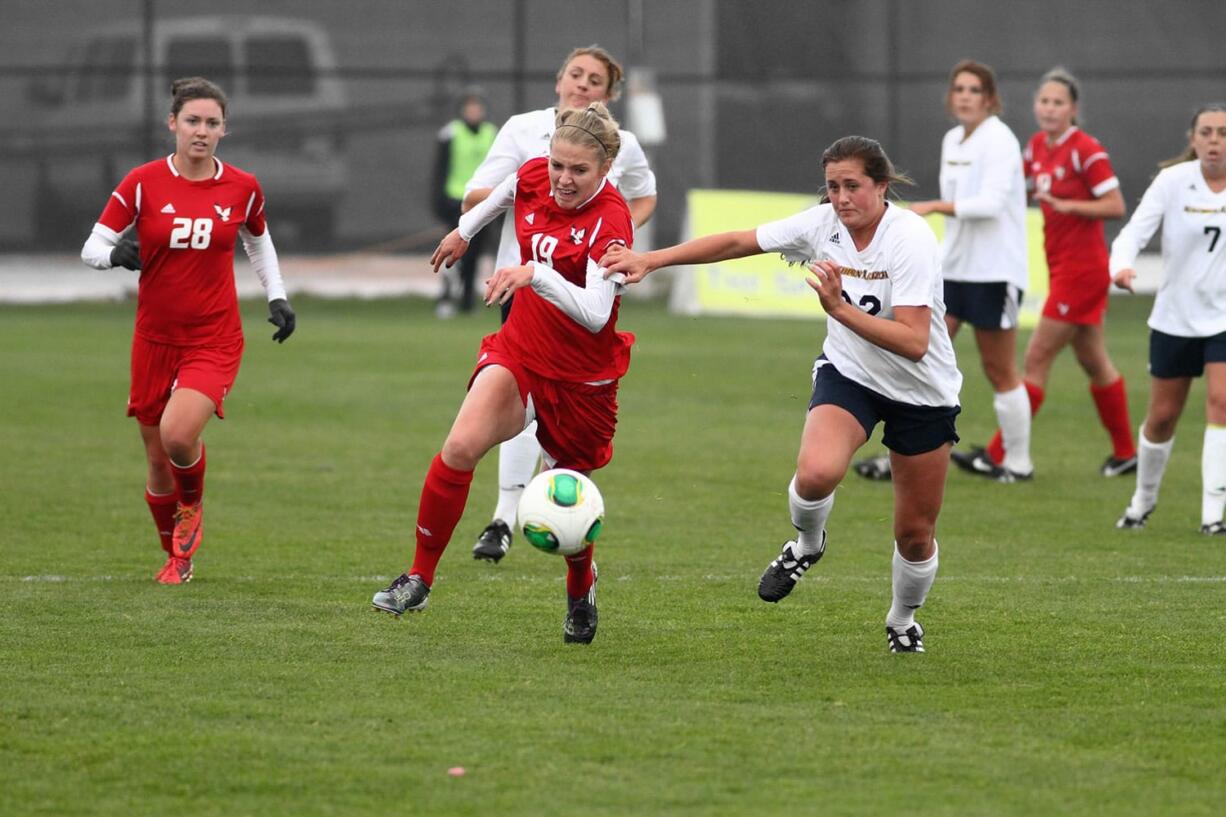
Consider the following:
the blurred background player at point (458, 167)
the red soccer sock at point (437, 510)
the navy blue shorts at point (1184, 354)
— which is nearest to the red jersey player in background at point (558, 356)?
the red soccer sock at point (437, 510)

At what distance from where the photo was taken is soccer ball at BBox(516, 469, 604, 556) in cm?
601

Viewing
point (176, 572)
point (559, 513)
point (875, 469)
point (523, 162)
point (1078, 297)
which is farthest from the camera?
point (1078, 297)

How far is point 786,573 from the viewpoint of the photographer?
258 inches

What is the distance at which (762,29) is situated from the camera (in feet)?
86.5

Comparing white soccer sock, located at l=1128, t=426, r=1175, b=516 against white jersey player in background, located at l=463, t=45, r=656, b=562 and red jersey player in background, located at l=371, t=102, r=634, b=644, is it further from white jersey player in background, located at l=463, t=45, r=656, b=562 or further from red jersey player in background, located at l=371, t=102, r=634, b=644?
red jersey player in background, located at l=371, t=102, r=634, b=644

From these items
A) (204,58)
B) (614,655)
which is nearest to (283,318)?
(614,655)

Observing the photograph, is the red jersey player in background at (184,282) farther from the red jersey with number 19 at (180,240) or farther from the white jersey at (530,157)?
the white jersey at (530,157)

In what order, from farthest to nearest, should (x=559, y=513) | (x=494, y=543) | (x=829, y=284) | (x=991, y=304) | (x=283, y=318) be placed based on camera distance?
(x=991, y=304)
(x=494, y=543)
(x=283, y=318)
(x=559, y=513)
(x=829, y=284)

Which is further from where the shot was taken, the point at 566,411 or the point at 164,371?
the point at 164,371

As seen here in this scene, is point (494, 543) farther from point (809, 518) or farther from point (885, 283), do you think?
point (885, 283)

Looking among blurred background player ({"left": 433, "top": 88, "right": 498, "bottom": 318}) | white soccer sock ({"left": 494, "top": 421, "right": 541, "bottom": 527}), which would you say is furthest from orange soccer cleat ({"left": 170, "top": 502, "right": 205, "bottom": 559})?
blurred background player ({"left": 433, "top": 88, "right": 498, "bottom": 318})

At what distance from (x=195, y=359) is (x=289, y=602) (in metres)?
1.19

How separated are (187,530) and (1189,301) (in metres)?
4.72

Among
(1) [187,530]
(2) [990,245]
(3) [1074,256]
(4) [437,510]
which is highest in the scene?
(2) [990,245]
